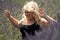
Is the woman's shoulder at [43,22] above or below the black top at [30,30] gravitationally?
above

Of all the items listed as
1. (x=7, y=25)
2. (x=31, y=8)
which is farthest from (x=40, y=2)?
(x=31, y=8)

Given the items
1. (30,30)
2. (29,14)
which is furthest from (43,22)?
(30,30)

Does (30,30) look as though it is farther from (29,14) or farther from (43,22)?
(43,22)

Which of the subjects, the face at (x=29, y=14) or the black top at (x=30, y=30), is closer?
the black top at (x=30, y=30)

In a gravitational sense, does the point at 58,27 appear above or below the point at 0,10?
below

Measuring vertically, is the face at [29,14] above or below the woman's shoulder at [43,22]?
above

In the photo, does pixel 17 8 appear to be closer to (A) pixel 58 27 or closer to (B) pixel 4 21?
(B) pixel 4 21

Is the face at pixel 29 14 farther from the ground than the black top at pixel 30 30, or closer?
farther from the ground

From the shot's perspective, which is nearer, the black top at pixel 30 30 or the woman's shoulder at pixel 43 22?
the black top at pixel 30 30

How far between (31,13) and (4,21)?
172cm

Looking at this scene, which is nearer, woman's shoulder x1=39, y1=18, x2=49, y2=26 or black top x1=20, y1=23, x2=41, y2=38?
black top x1=20, y1=23, x2=41, y2=38

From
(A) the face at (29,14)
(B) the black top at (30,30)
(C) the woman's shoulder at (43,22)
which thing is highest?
(A) the face at (29,14)

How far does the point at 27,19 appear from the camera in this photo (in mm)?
1964

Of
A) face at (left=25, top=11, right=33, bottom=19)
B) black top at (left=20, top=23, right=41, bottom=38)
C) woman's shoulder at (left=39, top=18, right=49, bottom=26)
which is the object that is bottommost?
black top at (left=20, top=23, right=41, bottom=38)
